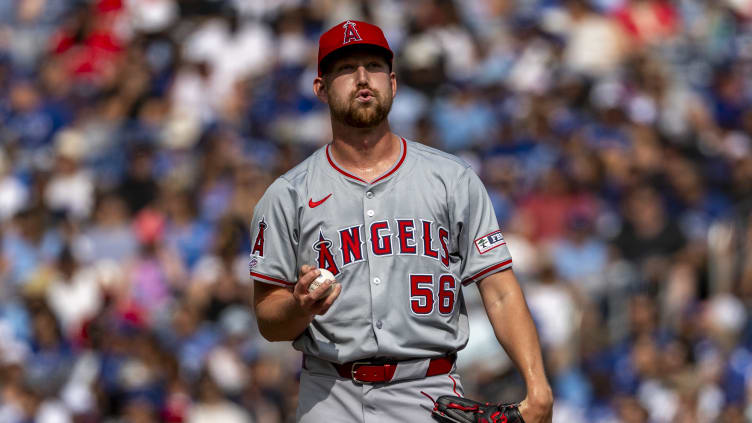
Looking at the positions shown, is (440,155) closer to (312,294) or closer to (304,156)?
(312,294)

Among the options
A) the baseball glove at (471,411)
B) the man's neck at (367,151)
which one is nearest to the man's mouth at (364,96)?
the man's neck at (367,151)

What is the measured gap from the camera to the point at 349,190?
4.48 m

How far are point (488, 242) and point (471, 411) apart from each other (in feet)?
1.98

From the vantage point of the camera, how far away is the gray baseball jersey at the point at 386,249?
14.2 feet

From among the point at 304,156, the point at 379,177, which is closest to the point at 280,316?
the point at 379,177

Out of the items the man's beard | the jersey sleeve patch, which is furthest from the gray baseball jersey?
the man's beard

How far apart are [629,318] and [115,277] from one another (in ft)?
14.5

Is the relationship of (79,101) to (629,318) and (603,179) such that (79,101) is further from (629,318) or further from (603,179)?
(629,318)

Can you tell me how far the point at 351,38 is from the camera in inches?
174

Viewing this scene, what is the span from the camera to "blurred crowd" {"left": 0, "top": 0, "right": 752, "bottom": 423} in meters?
9.45

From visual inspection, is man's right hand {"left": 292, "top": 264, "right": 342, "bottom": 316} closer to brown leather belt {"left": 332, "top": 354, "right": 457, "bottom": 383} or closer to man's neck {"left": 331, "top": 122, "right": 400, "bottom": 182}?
brown leather belt {"left": 332, "top": 354, "right": 457, "bottom": 383}

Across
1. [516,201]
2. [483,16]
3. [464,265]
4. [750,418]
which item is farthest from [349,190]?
[483,16]

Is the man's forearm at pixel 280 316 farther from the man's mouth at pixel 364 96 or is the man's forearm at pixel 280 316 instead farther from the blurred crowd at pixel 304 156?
the blurred crowd at pixel 304 156

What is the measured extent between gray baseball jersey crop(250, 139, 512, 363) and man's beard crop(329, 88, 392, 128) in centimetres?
20
